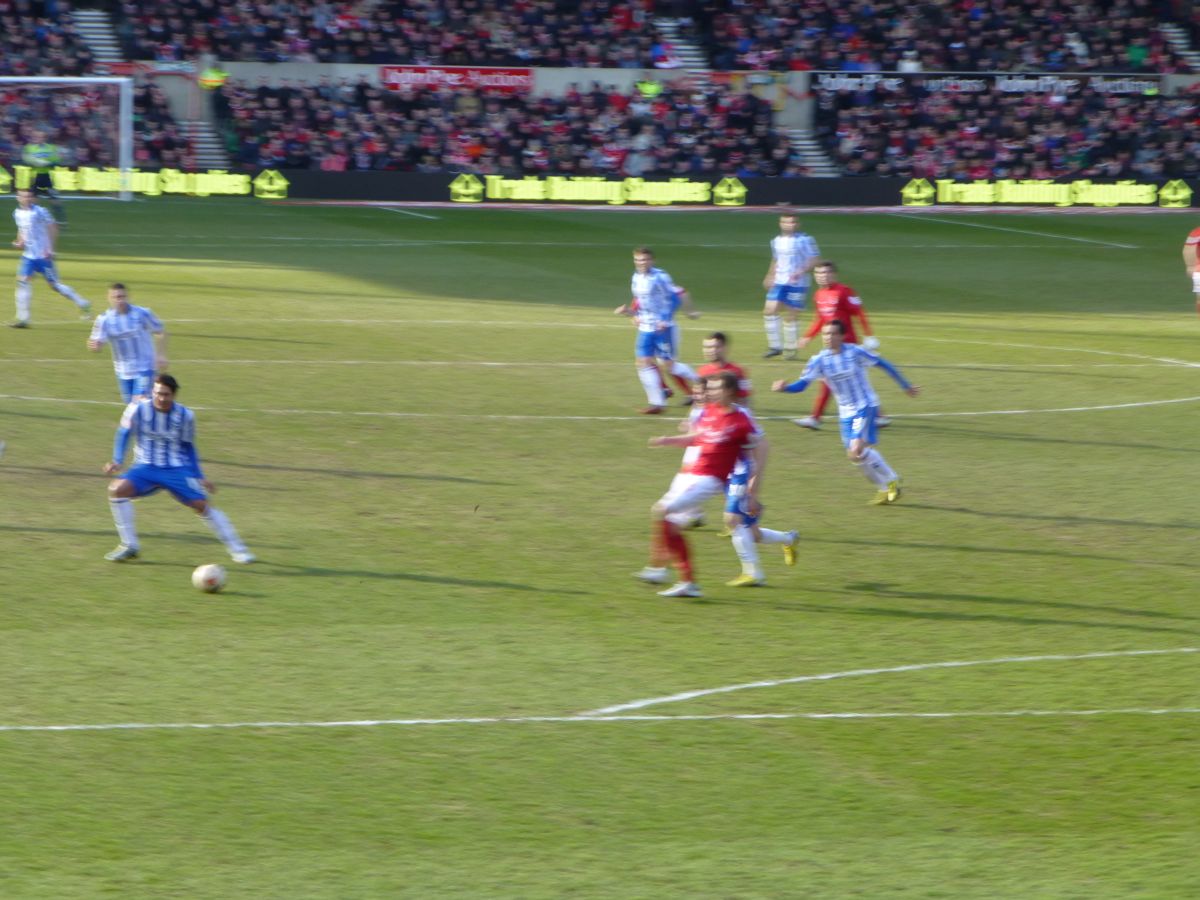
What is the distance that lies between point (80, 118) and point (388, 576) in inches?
1589

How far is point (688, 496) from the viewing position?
479 inches

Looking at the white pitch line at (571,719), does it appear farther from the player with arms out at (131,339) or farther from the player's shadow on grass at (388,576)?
the player with arms out at (131,339)

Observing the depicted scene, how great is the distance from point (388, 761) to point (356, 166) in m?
45.4

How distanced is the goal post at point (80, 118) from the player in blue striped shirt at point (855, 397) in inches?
1482

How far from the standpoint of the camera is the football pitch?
7742mm

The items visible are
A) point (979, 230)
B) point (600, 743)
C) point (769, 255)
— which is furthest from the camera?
point (979, 230)

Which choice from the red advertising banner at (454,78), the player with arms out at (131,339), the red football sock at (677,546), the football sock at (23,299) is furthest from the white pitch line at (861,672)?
the red advertising banner at (454,78)

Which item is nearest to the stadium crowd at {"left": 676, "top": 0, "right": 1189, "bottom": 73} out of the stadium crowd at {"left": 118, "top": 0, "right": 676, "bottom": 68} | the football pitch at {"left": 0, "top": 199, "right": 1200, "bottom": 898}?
the stadium crowd at {"left": 118, "top": 0, "right": 676, "bottom": 68}

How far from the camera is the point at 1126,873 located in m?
7.53

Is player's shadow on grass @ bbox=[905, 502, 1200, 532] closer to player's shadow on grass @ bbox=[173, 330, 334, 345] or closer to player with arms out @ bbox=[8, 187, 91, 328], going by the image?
player's shadow on grass @ bbox=[173, 330, 334, 345]

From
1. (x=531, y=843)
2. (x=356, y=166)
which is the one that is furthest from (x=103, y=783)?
(x=356, y=166)

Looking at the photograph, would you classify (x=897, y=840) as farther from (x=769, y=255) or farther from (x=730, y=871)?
(x=769, y=255)

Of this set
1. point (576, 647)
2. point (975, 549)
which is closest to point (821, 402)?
point (975, 549)

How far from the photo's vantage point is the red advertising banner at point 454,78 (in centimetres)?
5619
